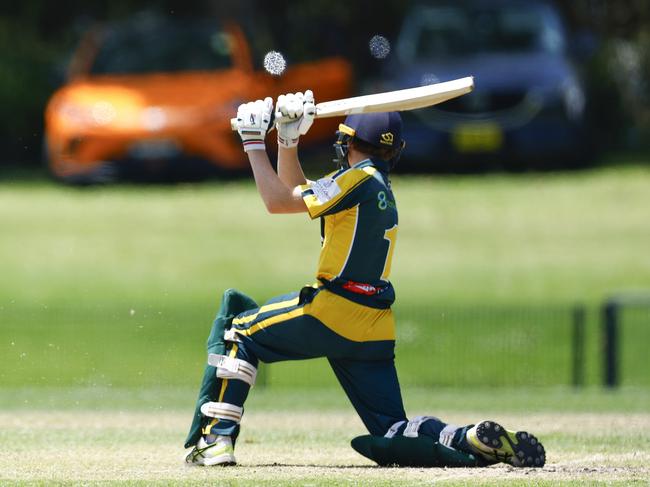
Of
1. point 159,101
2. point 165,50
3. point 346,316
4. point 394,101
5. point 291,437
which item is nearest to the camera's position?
point 346,316

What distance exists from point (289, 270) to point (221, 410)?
793 centimetres

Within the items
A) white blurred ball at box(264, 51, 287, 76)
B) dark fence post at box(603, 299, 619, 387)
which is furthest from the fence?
white blurred ball at box(264, 51, 287, 76)

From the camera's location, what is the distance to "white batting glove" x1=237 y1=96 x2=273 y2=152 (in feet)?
25.6

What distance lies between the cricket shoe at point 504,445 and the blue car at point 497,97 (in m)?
10.8

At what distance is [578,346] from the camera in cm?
1369

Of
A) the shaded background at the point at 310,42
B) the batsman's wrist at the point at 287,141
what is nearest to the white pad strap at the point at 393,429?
the batsman's wrist at the point at 287,141

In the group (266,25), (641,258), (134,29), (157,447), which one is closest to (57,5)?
(266,25)

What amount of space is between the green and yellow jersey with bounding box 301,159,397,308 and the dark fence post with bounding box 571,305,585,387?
604cm

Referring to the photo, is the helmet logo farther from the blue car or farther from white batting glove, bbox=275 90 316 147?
the blue car

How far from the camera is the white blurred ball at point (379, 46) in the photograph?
23.3 m

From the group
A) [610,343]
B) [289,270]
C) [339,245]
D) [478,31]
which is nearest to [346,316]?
[339,245]

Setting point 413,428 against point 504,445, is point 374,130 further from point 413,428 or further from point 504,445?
point 504,445

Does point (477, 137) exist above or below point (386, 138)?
above

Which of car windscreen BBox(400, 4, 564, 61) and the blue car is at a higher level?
car windscreen BBox(400, 4, 564, 61)
